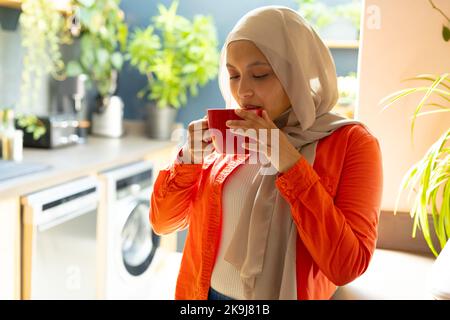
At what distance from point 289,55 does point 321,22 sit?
1725 mm

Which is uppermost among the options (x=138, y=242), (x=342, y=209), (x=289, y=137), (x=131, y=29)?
(x=131, y=29)

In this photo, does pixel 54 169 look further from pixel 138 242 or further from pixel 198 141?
pixel 198 141

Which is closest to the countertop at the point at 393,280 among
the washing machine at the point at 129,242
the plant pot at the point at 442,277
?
the plant pot at the point at 442,277

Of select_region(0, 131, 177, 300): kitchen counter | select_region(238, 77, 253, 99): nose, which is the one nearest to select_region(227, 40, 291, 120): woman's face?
select_region(238, 77, 253, 99): nose

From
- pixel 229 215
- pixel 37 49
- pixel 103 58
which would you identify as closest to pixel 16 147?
pixel 37 49

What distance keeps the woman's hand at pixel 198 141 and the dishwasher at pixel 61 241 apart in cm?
121

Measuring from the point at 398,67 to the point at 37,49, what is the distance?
7.32 feet

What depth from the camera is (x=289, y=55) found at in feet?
3.03

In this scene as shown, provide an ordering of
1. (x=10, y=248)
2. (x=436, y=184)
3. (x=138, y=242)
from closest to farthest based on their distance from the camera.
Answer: (x=436, y=184), (x=10, y=248), (x=138, y=242)

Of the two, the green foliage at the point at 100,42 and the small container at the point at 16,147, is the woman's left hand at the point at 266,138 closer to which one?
the small container at the point at 16,147

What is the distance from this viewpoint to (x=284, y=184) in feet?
2.82

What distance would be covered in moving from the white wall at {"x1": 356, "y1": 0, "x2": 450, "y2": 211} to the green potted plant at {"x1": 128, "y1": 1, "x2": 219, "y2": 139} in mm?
1983

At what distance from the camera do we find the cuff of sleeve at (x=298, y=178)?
851mm
